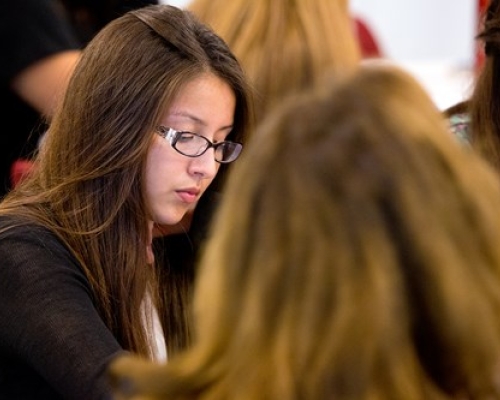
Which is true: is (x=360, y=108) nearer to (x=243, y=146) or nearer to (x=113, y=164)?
(x=113, y=164)

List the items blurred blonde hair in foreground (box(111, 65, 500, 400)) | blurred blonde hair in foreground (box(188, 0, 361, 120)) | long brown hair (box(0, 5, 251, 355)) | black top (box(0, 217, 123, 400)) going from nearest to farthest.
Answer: blurred blonde hair in foreground (box(111, 65, 500, 400)) → black top (box(0, 217, 123, 400)) → long brown hair (box(0, 5, 251, 355)) → blurred blonde hair in foreground (box(188, 0, 361, 120))

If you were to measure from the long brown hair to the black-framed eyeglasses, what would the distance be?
4 centimetres

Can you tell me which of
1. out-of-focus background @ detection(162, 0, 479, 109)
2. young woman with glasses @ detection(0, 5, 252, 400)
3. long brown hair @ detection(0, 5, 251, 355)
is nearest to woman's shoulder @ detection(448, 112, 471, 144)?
young woman with glasses @ detection(0, 5, 252, 400)

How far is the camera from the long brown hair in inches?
67.9

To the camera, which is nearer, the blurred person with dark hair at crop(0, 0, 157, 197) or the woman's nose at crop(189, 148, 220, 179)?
the woman's nose at crop(189, 148, 220, 179)

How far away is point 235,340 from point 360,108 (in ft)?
0.79

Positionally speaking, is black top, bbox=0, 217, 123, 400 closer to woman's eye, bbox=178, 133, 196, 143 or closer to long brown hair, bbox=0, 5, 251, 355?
long brown hair, bbox=0, 5, 251, 355

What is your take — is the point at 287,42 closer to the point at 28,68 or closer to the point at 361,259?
the point at 28,68

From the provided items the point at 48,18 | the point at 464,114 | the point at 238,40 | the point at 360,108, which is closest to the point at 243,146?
the point at 238,40

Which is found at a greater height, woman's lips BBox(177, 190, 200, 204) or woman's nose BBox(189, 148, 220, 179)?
woman's nose BBox(189, 148, 220, 179)

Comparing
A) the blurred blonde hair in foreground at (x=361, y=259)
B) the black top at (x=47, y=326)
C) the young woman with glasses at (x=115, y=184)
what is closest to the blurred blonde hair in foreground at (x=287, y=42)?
the young woman with glasses at (x=115, y=184)

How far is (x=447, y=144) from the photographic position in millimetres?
1020

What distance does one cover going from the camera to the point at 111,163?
67.9 inches

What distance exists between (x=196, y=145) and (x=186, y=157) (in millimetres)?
29
